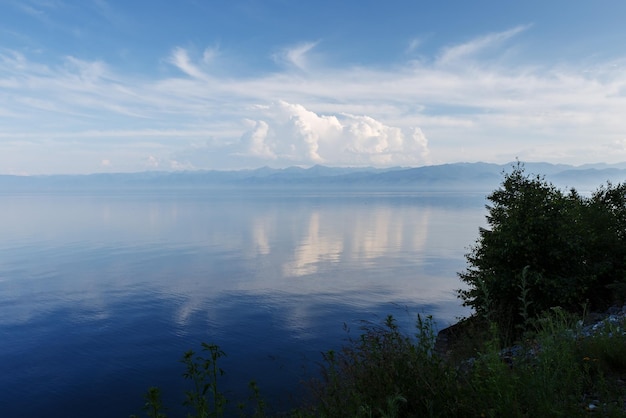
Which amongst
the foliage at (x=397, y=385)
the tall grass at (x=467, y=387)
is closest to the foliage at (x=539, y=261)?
the tall grass at (x=467, y=387)

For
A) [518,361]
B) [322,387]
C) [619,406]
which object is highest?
[518,361]

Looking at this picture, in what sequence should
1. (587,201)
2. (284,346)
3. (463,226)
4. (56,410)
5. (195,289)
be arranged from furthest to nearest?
(463,226) → (195,289) → (587,201) → (284,346) → (56,410)

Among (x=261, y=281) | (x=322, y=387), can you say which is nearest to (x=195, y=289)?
(x=261, y=281)

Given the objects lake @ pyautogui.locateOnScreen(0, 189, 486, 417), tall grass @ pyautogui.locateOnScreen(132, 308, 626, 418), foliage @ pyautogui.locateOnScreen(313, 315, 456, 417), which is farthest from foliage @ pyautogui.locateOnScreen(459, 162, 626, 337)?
foliage @ pyautogui.locateOnScreen(313, 315, 456, 417)

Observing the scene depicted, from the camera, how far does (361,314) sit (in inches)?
1620

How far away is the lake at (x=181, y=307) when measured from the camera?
85.7 ft

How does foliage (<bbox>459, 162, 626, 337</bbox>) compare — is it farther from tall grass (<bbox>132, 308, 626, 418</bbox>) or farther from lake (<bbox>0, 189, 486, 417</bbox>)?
tall grass (<bbox>132, 308, 626, 418</bbox>)

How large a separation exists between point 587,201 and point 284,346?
3101 centimetres

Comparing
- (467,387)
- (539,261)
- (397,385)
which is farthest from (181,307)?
(467,387)

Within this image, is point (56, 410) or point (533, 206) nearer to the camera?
point (56, 410)

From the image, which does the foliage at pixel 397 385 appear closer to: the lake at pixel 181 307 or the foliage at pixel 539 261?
the lake at pixel 181 307

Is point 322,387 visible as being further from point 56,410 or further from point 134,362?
point 134,362

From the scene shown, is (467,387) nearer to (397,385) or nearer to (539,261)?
(397,385)

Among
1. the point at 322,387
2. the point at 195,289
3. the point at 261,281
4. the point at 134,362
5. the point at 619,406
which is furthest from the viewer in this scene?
the point at 261,281
